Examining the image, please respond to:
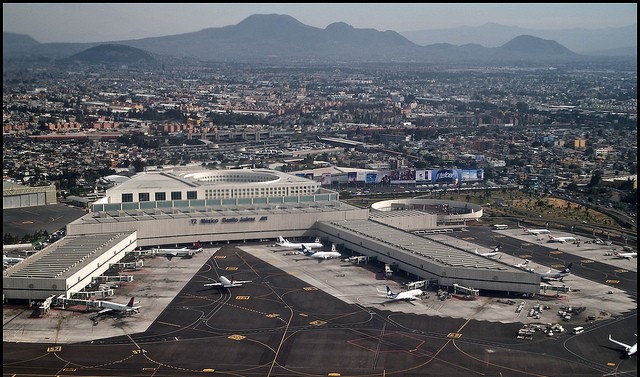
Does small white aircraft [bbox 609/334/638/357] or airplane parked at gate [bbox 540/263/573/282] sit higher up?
small white aircraft [bbox 609/334/638/357]

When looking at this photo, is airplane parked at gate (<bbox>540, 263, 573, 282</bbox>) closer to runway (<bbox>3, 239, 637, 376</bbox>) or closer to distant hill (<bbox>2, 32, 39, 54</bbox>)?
runway (<bbox>3, 239, 637, 376</bbox>)

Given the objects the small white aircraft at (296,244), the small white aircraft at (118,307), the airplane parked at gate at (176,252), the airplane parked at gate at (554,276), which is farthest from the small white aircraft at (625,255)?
the small white aircraft at (118,307)

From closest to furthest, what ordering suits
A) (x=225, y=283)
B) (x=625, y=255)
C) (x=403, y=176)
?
(x=225, y=283) < (x=625, y=255) < (x=403, y=176)

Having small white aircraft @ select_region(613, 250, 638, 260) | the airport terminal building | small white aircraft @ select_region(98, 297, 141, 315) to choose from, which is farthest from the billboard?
small white aircraft @ select_region(98, 297, 141, 315)

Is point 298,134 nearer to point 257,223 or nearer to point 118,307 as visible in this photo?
point 257,223

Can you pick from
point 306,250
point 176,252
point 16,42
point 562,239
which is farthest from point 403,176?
point 16,42

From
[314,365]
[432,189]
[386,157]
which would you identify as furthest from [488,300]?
[386,157]
